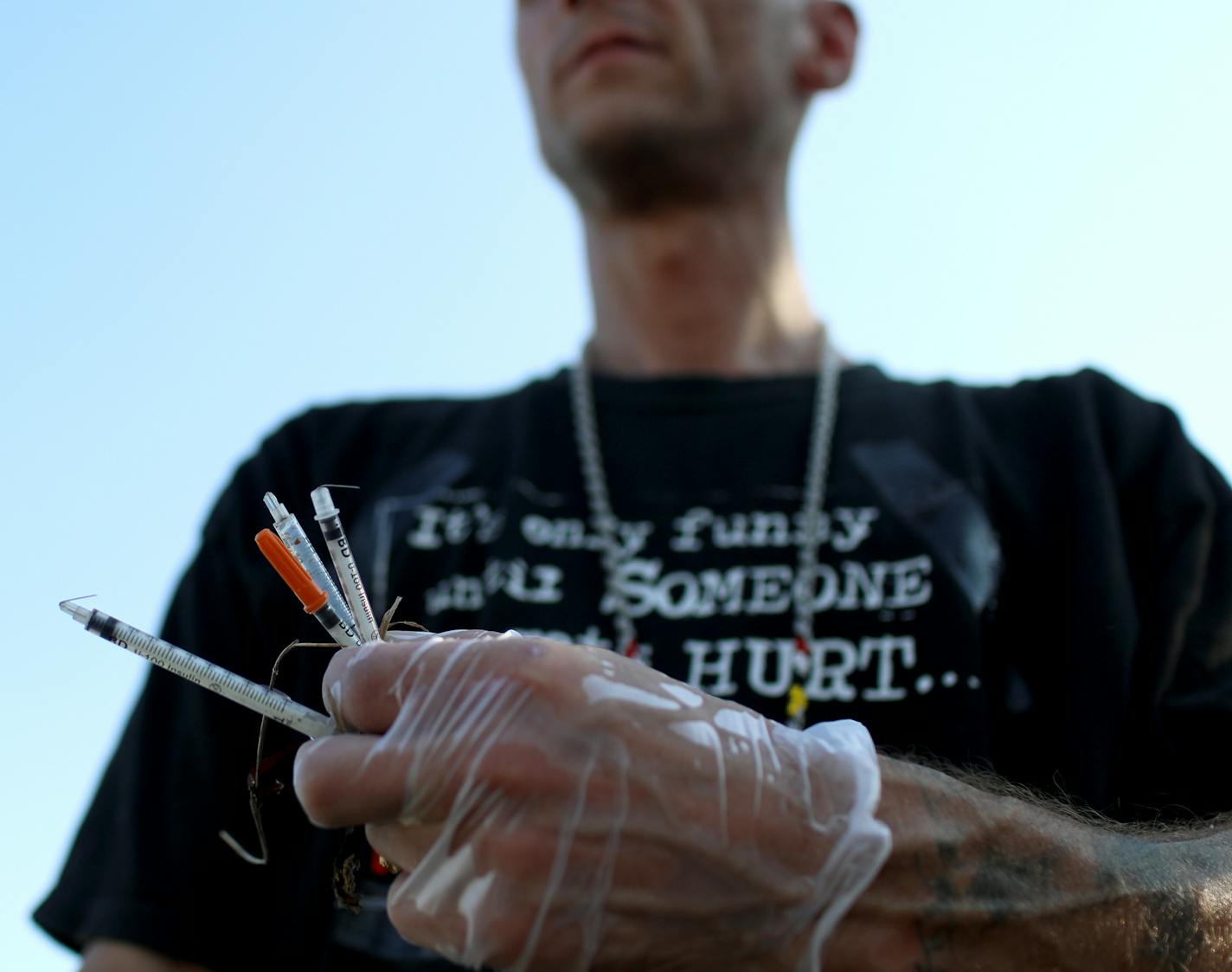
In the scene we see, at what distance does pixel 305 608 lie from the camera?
1.22m

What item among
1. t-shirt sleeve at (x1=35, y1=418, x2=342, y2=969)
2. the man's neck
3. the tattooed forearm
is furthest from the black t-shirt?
the tattooed forearm

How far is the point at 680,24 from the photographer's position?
2.45m

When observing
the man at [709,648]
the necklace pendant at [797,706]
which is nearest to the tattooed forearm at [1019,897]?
the man at [709,648]

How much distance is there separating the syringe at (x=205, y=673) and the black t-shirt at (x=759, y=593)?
0.66 meters

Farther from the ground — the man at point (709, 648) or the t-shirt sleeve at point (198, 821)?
the man at point (709, 648)

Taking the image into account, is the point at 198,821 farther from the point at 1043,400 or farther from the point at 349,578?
the point at 1043,400

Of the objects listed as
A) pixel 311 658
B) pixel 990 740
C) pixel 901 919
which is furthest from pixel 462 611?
pixel 901 919

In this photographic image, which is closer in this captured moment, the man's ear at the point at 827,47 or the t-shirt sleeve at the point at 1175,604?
the t-shirt sleeve at the point at 1175,604

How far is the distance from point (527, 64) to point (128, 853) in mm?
1788

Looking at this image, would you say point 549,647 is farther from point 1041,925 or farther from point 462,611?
point 462,611

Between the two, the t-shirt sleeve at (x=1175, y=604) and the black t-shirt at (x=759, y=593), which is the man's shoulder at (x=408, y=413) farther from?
the t-shirt sleeve at (x=1175, y=604)

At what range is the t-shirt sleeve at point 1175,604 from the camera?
177 centimetres

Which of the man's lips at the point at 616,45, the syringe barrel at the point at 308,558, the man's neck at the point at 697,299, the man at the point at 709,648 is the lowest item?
the man at the point at 709,648

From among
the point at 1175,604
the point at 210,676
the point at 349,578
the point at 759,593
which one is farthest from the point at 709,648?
the point at 210,676
